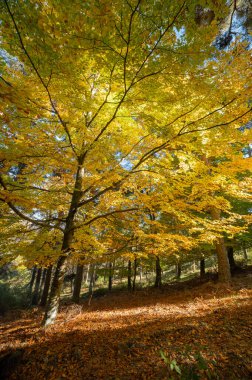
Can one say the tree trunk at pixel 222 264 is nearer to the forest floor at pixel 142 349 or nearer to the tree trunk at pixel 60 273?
the forest floor at pixel 142 349

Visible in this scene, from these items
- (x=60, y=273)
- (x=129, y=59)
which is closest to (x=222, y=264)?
(x=60, y=273)

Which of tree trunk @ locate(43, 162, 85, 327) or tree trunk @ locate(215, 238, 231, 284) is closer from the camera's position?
tree trunk @ locate(43, 162, 85, 327)

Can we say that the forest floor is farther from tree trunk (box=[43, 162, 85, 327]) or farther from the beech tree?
the beech tree

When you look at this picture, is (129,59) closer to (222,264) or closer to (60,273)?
(60,273)

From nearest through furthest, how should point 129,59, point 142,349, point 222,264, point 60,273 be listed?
point 129,59 → point 142,349 → point 60,273 → point 222,264

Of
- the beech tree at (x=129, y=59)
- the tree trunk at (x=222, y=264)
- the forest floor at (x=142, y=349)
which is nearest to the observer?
the beech tree at (x=129, y=59)

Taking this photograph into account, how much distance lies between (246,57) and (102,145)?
2898 millimetres

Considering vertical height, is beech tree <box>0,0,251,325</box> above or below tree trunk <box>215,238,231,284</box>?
above

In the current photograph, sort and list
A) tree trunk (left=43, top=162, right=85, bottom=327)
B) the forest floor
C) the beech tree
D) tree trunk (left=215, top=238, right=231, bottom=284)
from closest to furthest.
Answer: the beech tree → the forest floor → tree trunk (left=43, top=162, right=85, bottom=327) → tree trunk (left=215, top=238, right=231, bottom=284)

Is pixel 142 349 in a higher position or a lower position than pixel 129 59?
lower

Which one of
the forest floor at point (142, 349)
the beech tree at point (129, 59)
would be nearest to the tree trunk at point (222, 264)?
the forest floor at point (142, 349)

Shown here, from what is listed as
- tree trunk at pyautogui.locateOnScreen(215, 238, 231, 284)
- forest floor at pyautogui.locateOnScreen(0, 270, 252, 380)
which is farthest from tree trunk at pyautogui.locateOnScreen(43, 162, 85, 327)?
tree trunk at pyautogui.locateOnScreen(215, 238, 231, 284)

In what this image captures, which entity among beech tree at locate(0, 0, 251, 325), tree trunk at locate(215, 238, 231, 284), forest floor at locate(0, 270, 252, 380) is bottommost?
forest floor at locate(0, 270, 252, 380)

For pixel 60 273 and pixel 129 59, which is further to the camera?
pixel 60 273
